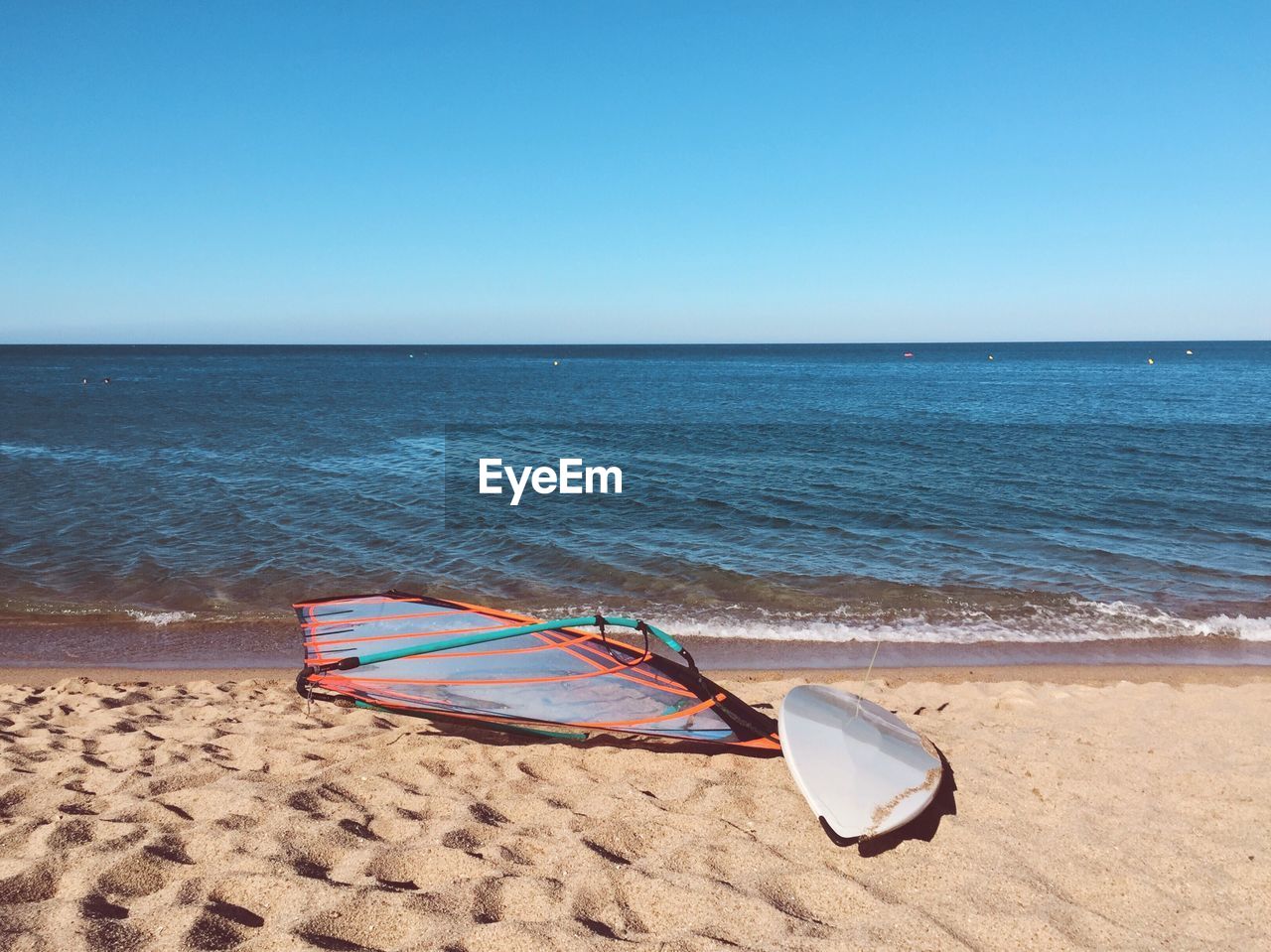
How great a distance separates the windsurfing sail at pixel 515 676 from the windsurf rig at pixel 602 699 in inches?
0.6

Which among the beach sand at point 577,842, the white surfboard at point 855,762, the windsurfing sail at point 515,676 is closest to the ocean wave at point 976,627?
the beach sand at point 577,842

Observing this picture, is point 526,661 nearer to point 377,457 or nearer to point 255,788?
point 255,788

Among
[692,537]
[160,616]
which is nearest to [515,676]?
[160,616]

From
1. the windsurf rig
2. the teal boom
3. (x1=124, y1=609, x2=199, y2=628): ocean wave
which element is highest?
the teal boom

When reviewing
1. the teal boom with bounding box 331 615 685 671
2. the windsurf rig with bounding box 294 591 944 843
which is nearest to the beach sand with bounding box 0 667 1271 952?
the windsurf rig with bounding box 294 591 944 843

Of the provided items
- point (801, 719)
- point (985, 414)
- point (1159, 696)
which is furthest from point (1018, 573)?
point (985, 414)

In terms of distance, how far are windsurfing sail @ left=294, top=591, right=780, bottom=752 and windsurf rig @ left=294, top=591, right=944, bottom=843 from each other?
14 mm

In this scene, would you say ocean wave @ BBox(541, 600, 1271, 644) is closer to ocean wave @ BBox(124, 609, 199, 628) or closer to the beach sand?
the beach sand

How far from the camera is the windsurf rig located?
5.14 meters

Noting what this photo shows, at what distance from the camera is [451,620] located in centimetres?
765

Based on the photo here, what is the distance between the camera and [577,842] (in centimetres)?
468

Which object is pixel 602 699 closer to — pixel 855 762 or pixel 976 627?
pixel 855 762
